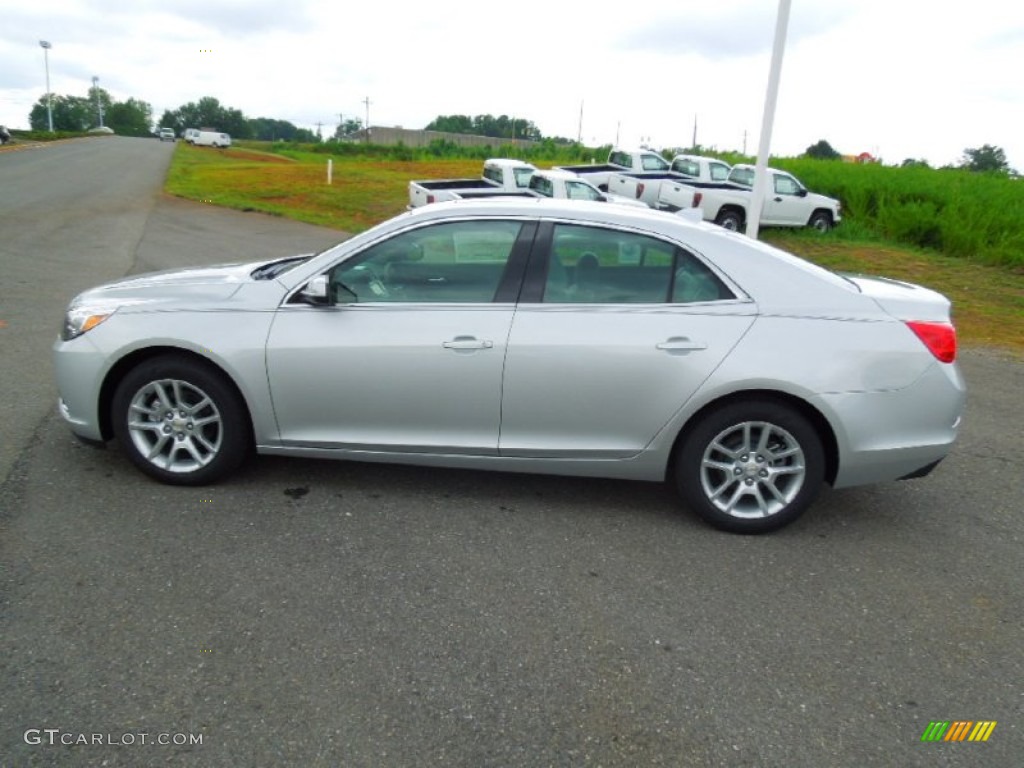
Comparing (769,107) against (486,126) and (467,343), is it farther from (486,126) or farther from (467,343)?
(486,126)

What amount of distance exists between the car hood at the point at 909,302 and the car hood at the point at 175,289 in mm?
Result: 3145

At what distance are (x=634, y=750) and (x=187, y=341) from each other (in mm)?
2884

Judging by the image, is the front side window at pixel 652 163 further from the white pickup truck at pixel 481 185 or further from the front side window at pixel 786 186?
the white pickup truck at pixel 481 185

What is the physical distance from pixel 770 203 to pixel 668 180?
261 cm

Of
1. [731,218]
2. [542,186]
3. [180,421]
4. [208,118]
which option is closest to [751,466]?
[180,421]

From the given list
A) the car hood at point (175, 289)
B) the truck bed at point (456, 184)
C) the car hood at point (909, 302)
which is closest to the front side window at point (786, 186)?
the truck bed at point (456, 184)

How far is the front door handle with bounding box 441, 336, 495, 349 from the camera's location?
154 inches

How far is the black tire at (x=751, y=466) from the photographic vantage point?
389cm

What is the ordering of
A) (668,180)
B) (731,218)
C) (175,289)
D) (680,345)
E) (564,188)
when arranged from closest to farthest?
(680,345), (175,289), (564,188), (731,218), (668,180)

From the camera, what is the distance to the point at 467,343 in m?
3.92

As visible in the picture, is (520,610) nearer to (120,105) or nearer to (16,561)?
(16,561)

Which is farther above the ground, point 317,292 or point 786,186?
point 786,186

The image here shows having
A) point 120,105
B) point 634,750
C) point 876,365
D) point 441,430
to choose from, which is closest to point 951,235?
point 876,365

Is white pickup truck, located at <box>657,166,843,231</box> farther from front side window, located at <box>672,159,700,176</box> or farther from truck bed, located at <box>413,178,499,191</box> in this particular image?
truck bed, located at <box>413,178,499,191</box>
